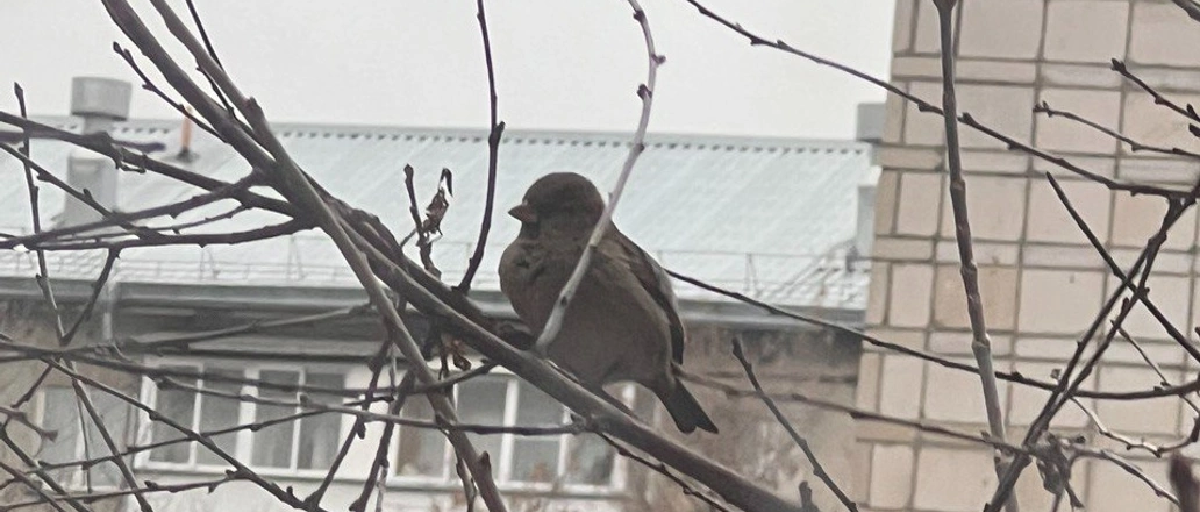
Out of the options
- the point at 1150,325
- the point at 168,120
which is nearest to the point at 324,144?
the point at 168,120

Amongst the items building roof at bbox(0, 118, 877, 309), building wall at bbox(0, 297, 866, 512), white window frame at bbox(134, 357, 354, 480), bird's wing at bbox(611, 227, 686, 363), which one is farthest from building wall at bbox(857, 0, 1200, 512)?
bird's wing at bbox(611, 227, 686, 363)

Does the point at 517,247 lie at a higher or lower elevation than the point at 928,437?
higher

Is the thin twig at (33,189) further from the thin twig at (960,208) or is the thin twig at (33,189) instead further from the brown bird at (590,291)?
the thin twig at (960,208)

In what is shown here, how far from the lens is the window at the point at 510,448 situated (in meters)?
1.56

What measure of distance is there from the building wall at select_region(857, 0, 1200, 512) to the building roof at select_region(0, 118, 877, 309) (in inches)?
10.8

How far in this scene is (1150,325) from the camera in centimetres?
135

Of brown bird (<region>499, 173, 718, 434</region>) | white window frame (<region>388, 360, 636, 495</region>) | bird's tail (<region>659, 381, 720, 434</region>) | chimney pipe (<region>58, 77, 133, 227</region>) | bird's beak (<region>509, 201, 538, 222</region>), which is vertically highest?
chimney pipe (<region>58, 77, 133, 227</region>)

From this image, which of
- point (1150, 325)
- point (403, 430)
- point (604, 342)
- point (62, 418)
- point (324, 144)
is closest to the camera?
point (604, 342)

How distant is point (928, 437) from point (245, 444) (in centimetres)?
76

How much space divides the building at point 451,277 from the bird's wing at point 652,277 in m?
0.60

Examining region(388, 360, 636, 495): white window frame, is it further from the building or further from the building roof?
the building roof

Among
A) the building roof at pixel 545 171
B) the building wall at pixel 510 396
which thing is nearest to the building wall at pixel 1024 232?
the building wall at pixel 510 396

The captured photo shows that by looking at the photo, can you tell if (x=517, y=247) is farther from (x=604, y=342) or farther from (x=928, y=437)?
(x=928, y=437)

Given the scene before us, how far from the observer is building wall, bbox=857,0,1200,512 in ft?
4.37
